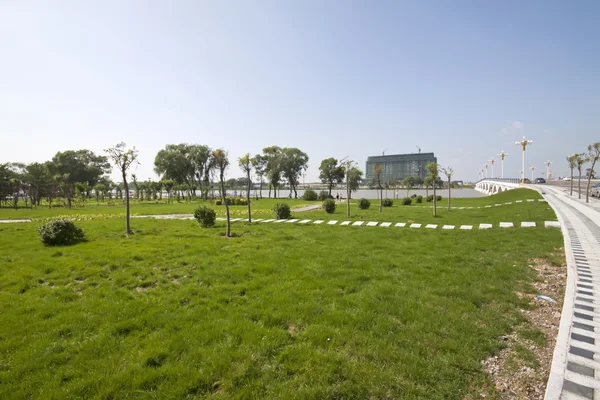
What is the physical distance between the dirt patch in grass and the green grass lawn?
18cm

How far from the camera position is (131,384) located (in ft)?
10.5

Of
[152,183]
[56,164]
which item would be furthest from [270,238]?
[56,164]

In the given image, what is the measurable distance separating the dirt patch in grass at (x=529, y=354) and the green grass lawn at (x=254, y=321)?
0.18m

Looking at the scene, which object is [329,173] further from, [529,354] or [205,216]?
[529,354]

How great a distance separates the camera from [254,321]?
4617 millimetres

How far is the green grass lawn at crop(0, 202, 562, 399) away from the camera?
322cm

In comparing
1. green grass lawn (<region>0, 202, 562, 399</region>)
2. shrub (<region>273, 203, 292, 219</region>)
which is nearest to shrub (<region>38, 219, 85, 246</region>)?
green grass lawn (<region>0, 202, 562, 399</region>)

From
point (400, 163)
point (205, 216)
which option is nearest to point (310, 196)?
point (205, 216)

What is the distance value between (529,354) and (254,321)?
4.10m

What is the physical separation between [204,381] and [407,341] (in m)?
2.87

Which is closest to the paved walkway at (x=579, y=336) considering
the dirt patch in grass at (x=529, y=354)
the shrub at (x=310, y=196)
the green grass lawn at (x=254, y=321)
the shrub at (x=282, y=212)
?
the dirt patch in grass at (x=529, y=354)

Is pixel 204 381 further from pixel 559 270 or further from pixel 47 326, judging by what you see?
pixel 559 270

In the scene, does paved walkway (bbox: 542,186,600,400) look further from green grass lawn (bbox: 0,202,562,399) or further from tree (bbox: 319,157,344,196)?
tree (bbox: 319,157,344,196)

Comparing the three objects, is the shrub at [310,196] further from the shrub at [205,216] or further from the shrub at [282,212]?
the shrub at [205,216]
